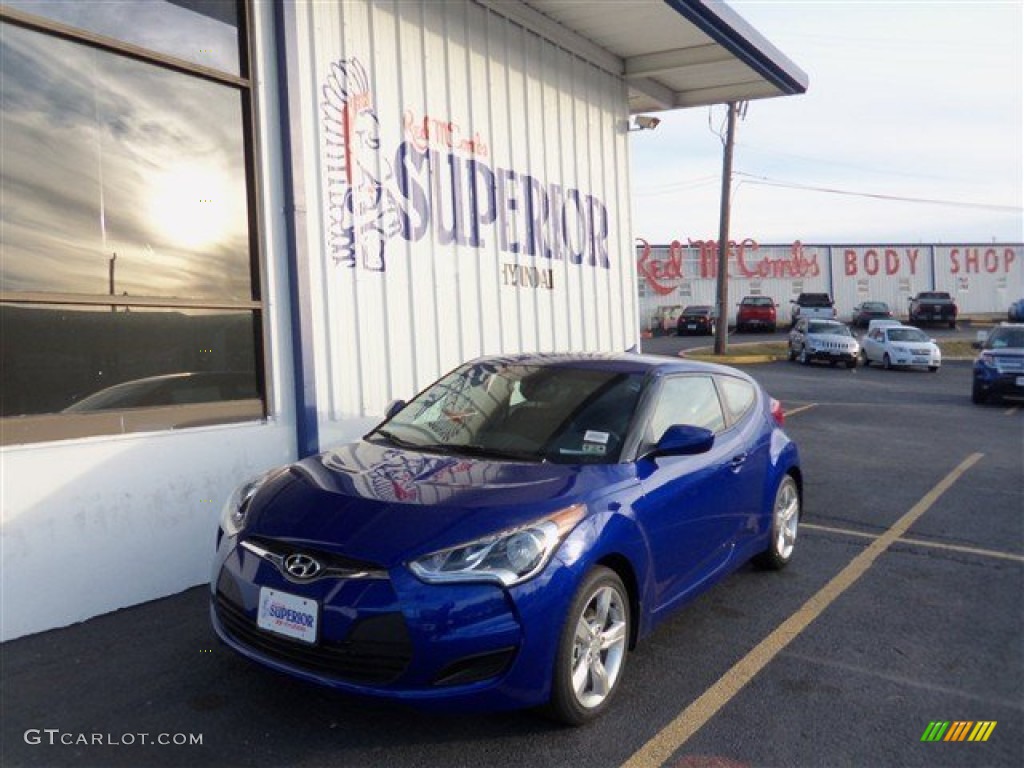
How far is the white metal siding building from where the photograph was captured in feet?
14.9

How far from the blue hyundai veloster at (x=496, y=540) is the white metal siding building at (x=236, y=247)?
1.45 meters

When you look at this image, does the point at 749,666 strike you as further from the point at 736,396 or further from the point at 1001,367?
the point at 1001,367

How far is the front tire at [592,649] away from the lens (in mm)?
3135

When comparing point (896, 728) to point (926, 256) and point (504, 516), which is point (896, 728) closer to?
point (504, 516)

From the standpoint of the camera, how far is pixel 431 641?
2891 millimetres

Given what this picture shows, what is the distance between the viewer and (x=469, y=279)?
7805 millimetres

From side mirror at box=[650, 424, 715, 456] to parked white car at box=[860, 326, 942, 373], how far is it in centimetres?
2166

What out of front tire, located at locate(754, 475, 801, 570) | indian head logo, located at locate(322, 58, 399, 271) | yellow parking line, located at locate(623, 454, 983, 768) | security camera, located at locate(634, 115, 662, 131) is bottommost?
yellow parking line, located at locate(623, 454, 983, 768)

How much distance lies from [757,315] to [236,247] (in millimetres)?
36227

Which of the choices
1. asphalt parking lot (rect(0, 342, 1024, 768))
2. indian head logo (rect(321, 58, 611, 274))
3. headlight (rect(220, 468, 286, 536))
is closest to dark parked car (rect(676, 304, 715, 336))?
indian head logo (rect(321, 58, 611, 274))

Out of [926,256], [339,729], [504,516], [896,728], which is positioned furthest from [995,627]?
[926,256]

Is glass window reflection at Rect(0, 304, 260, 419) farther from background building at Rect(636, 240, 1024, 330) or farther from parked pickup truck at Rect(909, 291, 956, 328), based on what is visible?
parked pickup truck at Rect(909, 291, 956, 328)

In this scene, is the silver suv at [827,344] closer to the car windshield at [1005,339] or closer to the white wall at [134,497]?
the car windshield at [1005,339]

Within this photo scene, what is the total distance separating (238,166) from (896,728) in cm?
515
